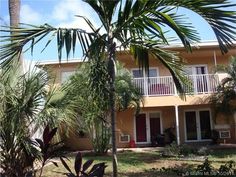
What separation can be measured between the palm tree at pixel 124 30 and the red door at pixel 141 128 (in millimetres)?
16583

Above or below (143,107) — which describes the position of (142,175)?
below

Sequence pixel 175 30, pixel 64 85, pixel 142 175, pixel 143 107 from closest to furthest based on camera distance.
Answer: pixel 175 30
pixel 64 85
pixel 142 175
pixel 143 107

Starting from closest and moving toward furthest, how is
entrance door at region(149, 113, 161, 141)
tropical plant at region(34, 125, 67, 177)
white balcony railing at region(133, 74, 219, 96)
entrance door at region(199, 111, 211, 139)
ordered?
tropical plant at region(34, 125, 67, 177), white balcony railing at region(133, 74, 219, 96), entrance door at region(199, 111, 211, 139), entrance door at region(149, 113, 161, 141)

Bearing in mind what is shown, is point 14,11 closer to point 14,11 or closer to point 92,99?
point 14,11

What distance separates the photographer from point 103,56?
621cm

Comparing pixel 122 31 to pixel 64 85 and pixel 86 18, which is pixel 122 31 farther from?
pixel 64 85

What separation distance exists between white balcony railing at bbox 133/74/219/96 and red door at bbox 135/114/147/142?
2.23 m

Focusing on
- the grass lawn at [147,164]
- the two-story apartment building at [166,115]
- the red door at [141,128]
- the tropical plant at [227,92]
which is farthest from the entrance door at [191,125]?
the grass lawn at [147,164]

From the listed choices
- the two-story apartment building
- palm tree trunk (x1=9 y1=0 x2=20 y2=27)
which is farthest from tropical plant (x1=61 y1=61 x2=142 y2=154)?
the two-story apartment building

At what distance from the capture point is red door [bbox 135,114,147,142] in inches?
886

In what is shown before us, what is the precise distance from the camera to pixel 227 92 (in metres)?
18.7

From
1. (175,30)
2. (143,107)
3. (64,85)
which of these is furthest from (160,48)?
(143,107)

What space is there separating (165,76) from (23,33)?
53.8 feet

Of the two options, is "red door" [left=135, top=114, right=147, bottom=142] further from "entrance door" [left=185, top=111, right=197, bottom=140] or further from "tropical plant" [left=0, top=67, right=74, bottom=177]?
"tropical plant" [left=0, top=67, right=74, bottom=177]
